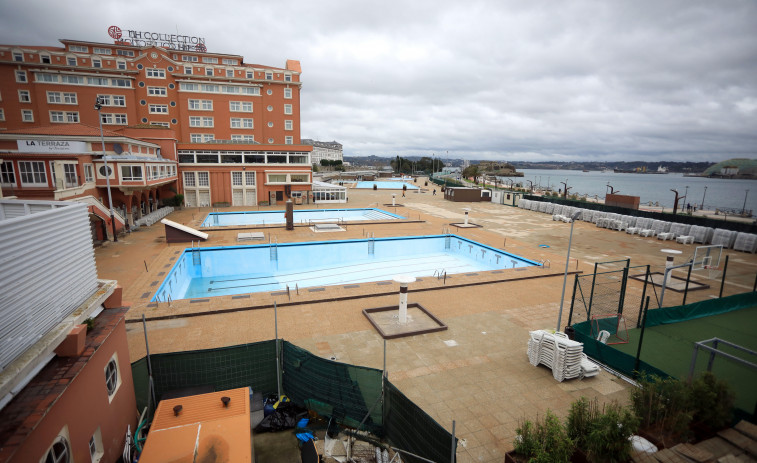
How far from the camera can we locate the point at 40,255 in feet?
15.9

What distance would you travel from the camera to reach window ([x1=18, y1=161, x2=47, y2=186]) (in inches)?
818

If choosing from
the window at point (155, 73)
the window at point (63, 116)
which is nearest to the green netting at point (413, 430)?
the window at point (155, 73)

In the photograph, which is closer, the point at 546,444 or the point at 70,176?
the point at 546,444

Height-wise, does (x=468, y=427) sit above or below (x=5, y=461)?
below

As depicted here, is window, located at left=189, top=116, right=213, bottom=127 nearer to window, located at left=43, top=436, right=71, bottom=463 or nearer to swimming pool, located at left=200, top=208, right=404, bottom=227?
swimming pool, located at left=200, top=208, right=404, bottom=227

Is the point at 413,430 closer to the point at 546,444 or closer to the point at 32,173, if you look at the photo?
the point at 546,444

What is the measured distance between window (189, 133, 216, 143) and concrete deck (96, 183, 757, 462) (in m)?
25.7

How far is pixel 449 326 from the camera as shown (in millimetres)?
12078

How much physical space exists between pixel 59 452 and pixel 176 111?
48.1 meters

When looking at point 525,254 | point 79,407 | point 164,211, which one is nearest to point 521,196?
point 525,254

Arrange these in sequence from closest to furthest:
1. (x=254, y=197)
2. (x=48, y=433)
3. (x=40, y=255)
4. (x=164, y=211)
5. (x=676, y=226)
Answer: (x=48, y=433)
(x=40, y=255)
(x=676, y=226)
(x=164, y=211)
(x=254, y=197)

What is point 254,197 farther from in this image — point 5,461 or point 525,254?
point 5,461

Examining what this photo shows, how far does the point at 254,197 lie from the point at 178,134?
44.1ft

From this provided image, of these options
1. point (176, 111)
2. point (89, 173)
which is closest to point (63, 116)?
point (176, 111)
